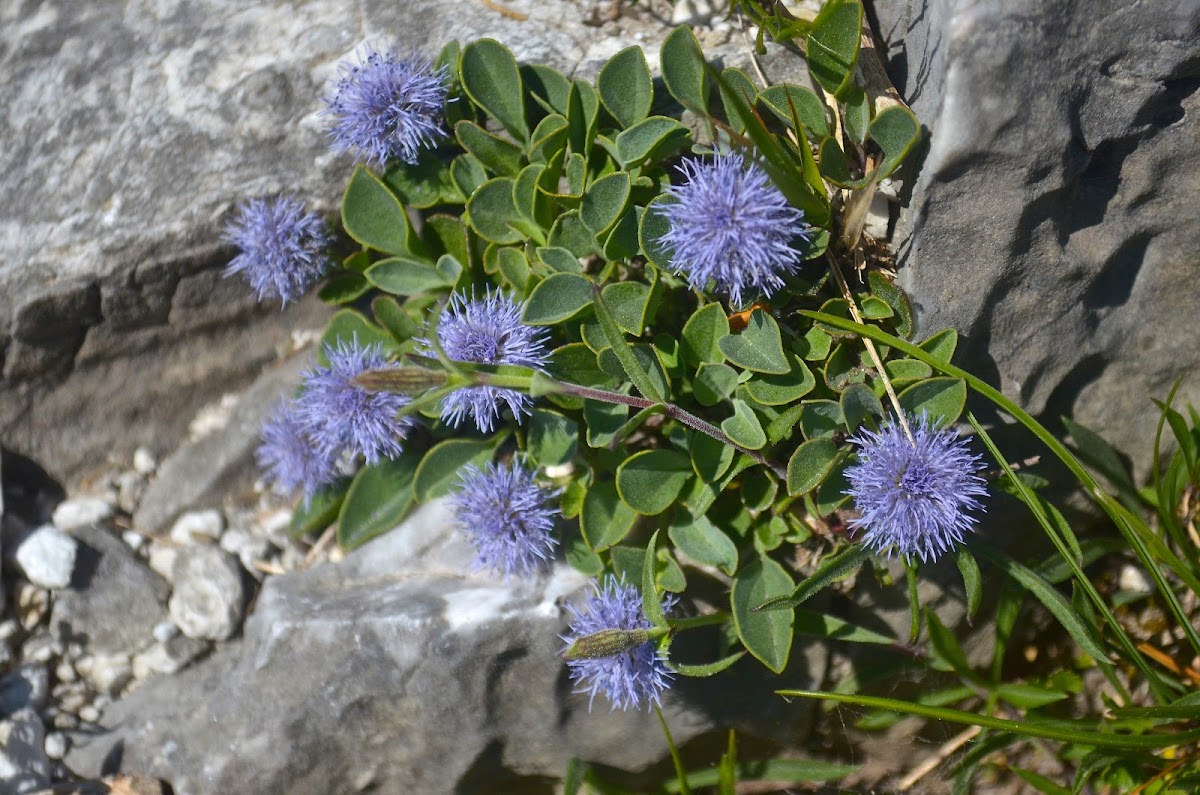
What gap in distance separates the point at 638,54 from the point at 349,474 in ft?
4.87

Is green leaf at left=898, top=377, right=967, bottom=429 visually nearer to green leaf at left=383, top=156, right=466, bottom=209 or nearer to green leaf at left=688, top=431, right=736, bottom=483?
green leaf at left=688, top=431, right=736, bottom=483

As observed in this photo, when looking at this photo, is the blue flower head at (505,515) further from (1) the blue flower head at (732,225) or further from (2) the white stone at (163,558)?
(2) the white stone at (163,558)

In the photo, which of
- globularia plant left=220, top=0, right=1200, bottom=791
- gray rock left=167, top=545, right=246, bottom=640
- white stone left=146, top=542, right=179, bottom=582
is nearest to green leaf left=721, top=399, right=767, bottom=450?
globularia plant left=220, top=0, right=1200, bottom=791

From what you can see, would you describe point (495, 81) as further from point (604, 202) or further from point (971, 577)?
point (971, 577)

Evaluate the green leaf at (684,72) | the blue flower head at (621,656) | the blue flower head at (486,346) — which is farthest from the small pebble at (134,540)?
the green leaf at (684,72)

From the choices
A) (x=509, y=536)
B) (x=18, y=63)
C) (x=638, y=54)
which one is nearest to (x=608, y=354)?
(x=509, y=536)

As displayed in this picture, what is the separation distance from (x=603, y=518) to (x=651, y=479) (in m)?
0.18

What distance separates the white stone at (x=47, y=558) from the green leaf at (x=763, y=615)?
2.09 meters

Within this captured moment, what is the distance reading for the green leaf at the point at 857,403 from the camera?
→ 2260 millimetres

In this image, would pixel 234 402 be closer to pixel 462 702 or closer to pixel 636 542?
pixel 462 702

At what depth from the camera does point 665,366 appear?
2.50 meters

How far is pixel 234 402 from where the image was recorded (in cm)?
323

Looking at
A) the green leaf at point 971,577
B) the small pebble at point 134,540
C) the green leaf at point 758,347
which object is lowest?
the small pebble at point 134,540

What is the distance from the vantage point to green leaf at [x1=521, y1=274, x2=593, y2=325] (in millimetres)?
2373
